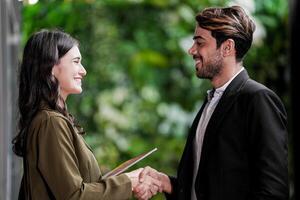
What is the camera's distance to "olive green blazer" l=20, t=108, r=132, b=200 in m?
2.07

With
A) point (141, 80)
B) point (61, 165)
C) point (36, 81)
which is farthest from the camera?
point (141, 80)

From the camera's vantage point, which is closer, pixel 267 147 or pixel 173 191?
pixel 267 147

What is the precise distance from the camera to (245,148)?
7.19ft

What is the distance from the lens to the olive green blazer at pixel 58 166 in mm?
2070

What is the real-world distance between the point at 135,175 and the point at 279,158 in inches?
18.8

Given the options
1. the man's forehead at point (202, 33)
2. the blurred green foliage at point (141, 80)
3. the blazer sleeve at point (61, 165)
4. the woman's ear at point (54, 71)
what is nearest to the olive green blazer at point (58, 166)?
the blazer sleeve at point (61, 165)

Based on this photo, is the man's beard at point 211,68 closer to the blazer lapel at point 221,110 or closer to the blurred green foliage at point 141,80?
the blazer lapel at point 221,110

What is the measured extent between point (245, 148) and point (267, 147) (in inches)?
3.8

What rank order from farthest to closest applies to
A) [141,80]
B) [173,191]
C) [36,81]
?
[141,80] < [173,191] < [36,81]

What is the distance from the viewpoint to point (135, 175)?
2299 mm

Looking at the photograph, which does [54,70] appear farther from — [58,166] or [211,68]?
[211,68]

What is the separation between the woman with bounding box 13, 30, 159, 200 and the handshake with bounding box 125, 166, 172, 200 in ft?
0.08

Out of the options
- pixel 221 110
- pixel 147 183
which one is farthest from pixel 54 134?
pixel 221 110

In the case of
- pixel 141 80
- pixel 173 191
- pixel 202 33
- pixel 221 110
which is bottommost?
pixel 141 80
